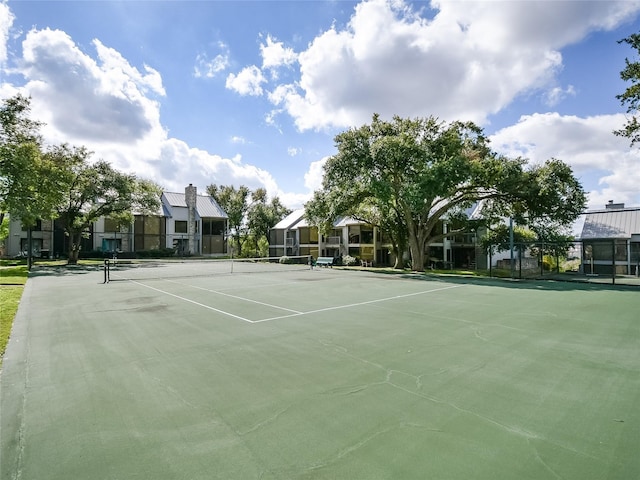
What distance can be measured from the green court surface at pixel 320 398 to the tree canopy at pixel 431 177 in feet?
52.3

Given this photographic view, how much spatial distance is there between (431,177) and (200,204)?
138 ft

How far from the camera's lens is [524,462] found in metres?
2.90

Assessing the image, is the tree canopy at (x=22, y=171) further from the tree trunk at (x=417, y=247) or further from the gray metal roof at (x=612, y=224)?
the gray metal roof at (x=612, y=224)

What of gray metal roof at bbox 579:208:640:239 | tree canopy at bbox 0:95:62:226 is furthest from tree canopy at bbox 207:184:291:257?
gray metal roof at bbox 579:208:640:239

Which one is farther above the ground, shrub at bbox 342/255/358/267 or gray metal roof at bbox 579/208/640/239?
gray metal roof at bbox 579/208/640/239

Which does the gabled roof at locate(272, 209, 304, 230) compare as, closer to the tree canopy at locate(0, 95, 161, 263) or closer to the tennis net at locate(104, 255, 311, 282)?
the tennis net at locate(104, 255, 311, 282)

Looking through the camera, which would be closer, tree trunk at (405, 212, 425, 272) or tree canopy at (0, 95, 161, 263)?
tree canopy at (0, 95, 161, 263)

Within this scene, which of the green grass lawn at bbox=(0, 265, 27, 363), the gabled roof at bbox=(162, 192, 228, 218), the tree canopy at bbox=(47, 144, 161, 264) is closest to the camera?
the green grass lawn at bbox=(0, 265, 27, 363)

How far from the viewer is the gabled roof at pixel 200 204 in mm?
51884

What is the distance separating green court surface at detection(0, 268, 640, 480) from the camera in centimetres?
290

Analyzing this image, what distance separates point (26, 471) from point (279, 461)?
2.14 meters

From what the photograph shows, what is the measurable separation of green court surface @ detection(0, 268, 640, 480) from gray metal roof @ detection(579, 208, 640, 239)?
90.2ft

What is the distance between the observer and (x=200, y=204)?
177 ft

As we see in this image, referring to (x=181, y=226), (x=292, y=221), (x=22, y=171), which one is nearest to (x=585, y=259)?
(x=292, y=221)
